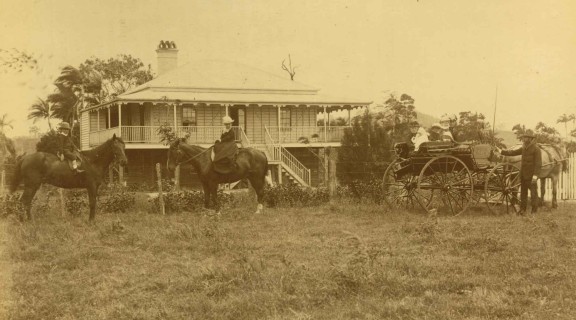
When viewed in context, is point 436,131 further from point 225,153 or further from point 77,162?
point 77,162

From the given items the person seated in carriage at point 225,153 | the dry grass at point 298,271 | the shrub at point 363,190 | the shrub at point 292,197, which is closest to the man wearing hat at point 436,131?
the shrub at point 363,190

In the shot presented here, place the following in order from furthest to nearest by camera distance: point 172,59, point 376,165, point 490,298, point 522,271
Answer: point 172,59
point 376,165
point 522,271
point 490,298

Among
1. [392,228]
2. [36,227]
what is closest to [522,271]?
[392,228]

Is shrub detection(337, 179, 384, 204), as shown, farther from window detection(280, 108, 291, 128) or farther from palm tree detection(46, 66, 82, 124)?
palm tree detection(46, 66, 82, 124)

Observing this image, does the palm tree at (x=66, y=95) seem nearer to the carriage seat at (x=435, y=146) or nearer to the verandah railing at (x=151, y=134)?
the verandah railing at (x=151, y=134)

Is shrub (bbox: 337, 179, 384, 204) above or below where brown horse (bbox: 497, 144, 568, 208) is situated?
below

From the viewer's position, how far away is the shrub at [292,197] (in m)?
16.7

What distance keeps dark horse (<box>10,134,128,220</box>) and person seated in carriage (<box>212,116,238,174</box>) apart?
231cm

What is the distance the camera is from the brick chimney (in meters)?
36.2

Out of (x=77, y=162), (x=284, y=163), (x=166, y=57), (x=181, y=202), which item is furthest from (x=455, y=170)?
(x=166, y=57)

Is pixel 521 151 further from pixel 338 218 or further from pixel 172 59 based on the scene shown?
pixel 172 59

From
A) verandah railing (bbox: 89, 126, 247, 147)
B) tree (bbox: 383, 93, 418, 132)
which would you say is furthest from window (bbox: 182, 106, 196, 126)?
tree (bbox: 383, 93, 418, 132)

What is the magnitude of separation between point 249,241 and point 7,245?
3733 millimetres

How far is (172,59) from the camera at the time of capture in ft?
120
